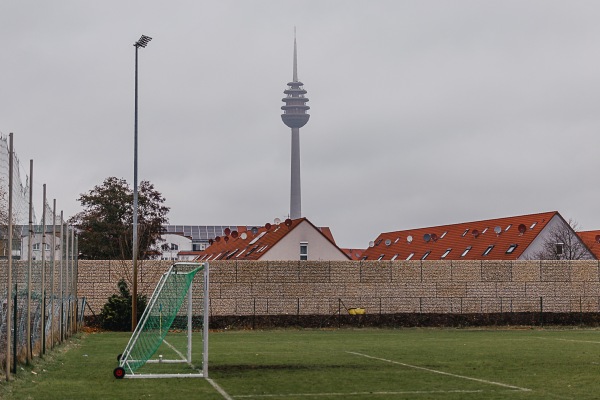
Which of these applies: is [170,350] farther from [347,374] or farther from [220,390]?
[220,390]

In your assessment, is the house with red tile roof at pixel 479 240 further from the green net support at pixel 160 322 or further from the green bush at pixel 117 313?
the green net support at pixel 160 322

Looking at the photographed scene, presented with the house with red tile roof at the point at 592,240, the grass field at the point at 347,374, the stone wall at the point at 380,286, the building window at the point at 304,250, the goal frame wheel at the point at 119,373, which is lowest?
the grass field at the point at 347,374

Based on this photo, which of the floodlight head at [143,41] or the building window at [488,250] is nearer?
the floodlight head at [143,41]

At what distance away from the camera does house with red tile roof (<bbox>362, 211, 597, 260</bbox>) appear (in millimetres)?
76438

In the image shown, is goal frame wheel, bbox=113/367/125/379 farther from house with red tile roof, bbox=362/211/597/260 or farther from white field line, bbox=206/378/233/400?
house with red tile roof, bbox=362/211/597/260

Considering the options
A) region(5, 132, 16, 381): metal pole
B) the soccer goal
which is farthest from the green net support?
region(5, 132, 16, 381): metal pole

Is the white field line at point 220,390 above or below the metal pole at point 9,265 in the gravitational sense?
below

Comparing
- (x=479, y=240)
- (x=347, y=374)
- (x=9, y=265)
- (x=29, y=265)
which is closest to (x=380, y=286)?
(x=347, y=374)

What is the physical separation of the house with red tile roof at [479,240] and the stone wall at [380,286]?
22.8 metres

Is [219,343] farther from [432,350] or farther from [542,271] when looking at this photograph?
[542,271]

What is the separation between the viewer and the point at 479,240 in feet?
272

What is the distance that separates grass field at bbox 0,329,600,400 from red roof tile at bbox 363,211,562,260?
46.1m

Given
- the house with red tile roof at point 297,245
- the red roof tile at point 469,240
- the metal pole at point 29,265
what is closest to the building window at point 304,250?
the house with red tile roof at point 297,245

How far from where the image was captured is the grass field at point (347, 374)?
16359 mm
